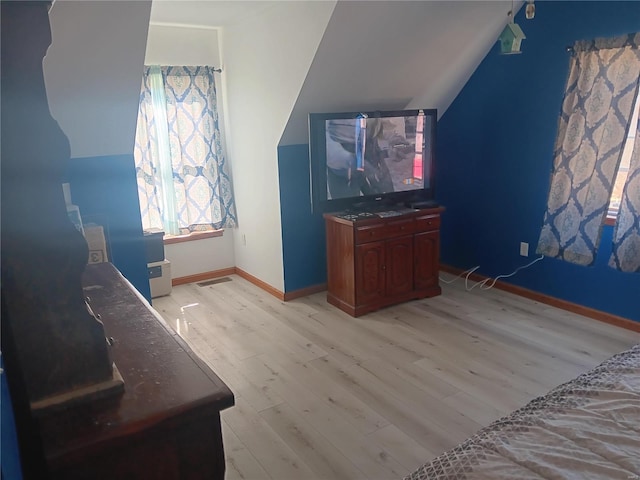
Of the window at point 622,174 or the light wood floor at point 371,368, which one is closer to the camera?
the light wood floor at point 371,368

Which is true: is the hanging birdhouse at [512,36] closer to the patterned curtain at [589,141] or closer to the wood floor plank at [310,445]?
the patterned curtain at [589,141]

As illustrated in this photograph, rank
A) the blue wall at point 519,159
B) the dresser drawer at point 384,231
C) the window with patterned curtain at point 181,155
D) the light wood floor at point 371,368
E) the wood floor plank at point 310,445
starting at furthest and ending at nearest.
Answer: the window with patterned curtain at point 181,155
the dresser drawer at point 384,231
the blue wall at point 519,159
the light wood floor at point 371,368
the wood floor plank at point 310,445

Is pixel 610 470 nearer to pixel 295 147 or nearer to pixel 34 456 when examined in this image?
pixel 34 456

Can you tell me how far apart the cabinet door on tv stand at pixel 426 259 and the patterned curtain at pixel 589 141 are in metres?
0.82

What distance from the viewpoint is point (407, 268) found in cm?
388

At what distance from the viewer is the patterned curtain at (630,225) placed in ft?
10.2

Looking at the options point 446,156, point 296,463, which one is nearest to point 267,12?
A: point 446,156

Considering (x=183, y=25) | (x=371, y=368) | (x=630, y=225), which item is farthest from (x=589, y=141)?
(x=183, y=25)

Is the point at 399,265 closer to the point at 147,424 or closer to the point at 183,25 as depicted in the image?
the point at 183,25

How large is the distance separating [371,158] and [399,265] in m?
0.84

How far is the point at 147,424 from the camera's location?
38.2 inches

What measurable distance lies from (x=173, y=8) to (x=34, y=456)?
129 inches

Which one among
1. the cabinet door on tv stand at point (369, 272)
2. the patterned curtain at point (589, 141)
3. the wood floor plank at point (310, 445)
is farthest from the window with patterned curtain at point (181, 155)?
the patterned curtain at point (589, 141)

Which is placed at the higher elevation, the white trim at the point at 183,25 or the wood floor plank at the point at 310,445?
the white trim at the point at 183,25
